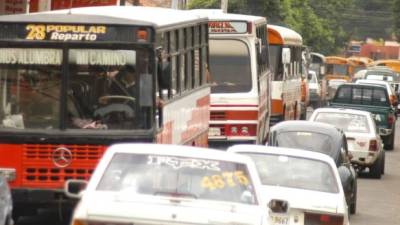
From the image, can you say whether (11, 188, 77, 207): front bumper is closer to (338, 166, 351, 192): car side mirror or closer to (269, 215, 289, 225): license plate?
(269, 215, 289, 225): license plate

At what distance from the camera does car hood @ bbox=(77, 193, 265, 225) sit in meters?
9.07

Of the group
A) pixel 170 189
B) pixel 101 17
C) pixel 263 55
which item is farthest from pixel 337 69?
pixel 170 189

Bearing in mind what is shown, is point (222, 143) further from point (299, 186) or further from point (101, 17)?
point (299, 186)

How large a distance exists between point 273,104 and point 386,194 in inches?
352

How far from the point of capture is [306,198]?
1350 cm

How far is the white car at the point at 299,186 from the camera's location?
13133 mm

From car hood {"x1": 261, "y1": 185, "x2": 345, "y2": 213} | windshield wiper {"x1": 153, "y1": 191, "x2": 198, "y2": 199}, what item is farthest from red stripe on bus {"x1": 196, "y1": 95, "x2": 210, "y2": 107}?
windshield wiper {"x1": 153, "y1": 191, "x2": 198, "y2": 199}

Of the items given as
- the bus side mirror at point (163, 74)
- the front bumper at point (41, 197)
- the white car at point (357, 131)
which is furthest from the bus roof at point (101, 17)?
the white car at point (357, 131)

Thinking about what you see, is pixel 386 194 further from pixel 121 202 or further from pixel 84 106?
pixel 121 202

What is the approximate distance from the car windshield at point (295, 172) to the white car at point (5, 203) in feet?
9.77

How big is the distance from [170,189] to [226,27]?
14846 mm

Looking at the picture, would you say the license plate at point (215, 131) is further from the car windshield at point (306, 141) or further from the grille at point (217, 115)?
the car windshield at point (306, 141)

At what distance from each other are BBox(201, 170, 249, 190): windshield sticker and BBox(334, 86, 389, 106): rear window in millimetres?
27789

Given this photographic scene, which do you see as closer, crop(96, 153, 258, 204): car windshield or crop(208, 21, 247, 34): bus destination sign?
crop(96, 153, 258, 204): car windshield
